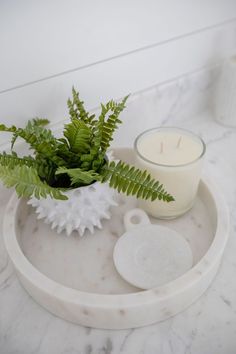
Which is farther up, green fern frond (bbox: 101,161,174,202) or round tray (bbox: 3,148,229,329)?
green fern frond (bbox: 101,161,174,202)

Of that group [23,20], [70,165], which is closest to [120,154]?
[70,165]

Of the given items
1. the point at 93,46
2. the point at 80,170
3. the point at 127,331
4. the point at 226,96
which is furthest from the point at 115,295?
the point at 226,96

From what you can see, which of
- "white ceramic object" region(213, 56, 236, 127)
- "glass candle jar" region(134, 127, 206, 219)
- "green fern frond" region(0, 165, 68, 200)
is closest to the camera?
"green fern frond" region(0, 165, 68, 200)

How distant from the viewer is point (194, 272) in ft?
1.38

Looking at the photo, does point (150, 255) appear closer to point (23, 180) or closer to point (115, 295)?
point (115, 295)

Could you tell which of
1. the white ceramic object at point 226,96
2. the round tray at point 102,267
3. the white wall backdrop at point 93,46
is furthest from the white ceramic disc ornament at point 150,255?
the white ceramic object at point 226,96

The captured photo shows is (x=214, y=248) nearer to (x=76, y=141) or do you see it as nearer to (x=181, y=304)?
(x=181, y=304)

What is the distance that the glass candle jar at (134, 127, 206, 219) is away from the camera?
0.51 meters

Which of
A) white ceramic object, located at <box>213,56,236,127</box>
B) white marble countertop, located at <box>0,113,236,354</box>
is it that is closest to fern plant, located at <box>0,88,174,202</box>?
white marble countertop, located at <box>0,113,236,354</box>

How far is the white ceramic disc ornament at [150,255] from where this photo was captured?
0.45 meters

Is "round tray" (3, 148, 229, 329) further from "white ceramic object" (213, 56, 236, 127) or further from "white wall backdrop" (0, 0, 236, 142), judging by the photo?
"white ceramic object" (213, 56, 236, 127)

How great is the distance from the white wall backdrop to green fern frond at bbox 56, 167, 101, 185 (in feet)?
0.63

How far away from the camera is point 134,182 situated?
1.45 ft

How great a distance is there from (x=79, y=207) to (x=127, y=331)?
18 centimetres
